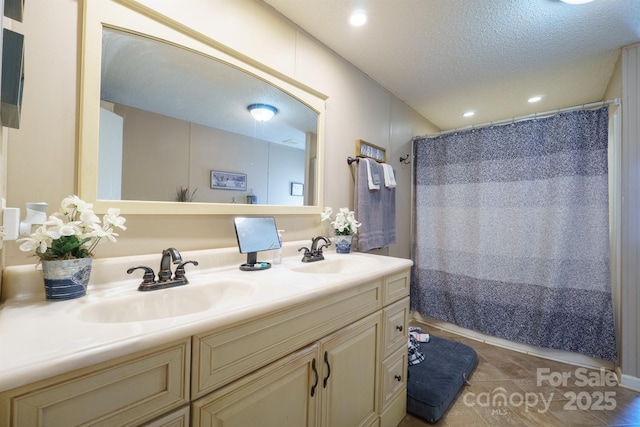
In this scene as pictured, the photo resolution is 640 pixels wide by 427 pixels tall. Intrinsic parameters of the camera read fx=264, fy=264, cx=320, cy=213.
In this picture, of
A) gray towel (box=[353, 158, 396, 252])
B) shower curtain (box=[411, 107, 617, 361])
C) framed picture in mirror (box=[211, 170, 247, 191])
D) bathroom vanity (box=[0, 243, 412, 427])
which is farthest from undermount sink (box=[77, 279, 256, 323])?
shower curtain (box=[411, 107, 617, 361])

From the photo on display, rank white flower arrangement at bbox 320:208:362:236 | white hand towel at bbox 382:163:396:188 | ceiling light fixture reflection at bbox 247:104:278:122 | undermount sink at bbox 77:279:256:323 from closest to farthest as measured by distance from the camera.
Answer: undermount sink at bbox 77:279:256:323, ceiling light fixture reflection at bbox 247:104:278:122, white flower arrangement at bbox 320:208:362:236, white hand towel at bbox 382:163:396:188

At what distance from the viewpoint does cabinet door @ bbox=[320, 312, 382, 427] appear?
101 cm

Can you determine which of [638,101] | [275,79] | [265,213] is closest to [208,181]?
[265,213]

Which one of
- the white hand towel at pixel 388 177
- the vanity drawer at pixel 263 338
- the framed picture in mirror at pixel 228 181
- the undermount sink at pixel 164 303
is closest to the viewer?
the vanity drawer at pixel 263 338

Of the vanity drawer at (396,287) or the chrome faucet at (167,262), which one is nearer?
the chrome faucet at (167,262)

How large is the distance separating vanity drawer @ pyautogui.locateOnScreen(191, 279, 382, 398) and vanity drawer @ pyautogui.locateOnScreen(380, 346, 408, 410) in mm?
430

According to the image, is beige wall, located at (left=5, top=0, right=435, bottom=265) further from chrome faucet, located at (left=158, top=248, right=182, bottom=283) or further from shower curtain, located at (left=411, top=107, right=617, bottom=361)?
shower curtain, located at (left=411, top=107, right=617, bottom=361)

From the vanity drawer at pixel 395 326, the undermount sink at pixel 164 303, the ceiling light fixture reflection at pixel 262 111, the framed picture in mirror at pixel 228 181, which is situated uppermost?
the ceiling light fixture reflection at pixel 262 111

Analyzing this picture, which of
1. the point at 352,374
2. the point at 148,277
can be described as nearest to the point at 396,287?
the point at 352,374

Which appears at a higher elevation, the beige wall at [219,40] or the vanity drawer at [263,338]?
the beige wall at [219,40]

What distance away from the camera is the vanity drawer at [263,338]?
0.67 metres

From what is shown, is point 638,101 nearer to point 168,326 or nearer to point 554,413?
point 554,413

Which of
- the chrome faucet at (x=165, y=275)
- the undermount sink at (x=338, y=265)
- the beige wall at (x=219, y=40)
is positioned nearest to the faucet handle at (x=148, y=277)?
the chrome faucet at (x=165, y=275)

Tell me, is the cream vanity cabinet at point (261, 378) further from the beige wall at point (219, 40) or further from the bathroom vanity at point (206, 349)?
the beige wall at point (219, 40)
